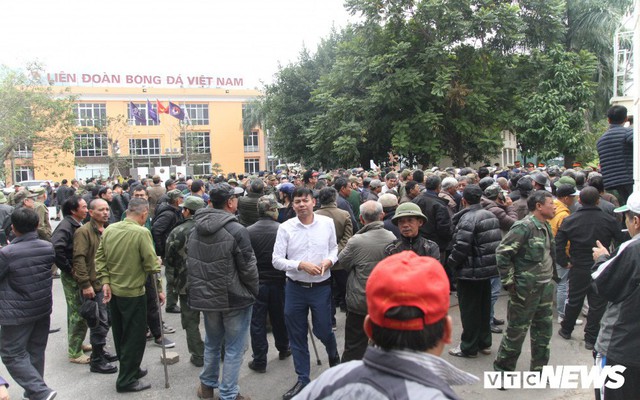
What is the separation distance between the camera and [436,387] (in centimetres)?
153

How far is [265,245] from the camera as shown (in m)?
5.42

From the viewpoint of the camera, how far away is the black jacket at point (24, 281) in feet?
14.5

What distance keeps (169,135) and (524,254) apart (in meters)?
57.3

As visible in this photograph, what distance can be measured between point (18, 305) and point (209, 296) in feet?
5.59

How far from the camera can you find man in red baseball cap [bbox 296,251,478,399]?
5.15 feet

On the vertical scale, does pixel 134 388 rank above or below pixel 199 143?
below

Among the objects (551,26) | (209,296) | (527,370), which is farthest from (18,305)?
(551,26)

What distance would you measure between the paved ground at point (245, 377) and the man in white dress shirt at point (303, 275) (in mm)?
562

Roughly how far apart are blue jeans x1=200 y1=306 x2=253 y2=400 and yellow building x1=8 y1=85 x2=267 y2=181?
47.4 metres

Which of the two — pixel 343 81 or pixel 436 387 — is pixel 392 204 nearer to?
pixel 436 387

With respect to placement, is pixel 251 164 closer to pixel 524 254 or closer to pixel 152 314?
pixel 152 314

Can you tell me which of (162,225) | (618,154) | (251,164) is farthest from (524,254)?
(251,164)

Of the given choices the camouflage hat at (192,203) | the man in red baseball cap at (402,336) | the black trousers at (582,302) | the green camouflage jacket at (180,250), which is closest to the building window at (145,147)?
the camouflage hat at (192,203)

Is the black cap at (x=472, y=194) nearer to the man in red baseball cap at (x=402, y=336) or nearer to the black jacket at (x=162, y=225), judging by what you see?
the man in red baseball cap at (x=402, y=336)
